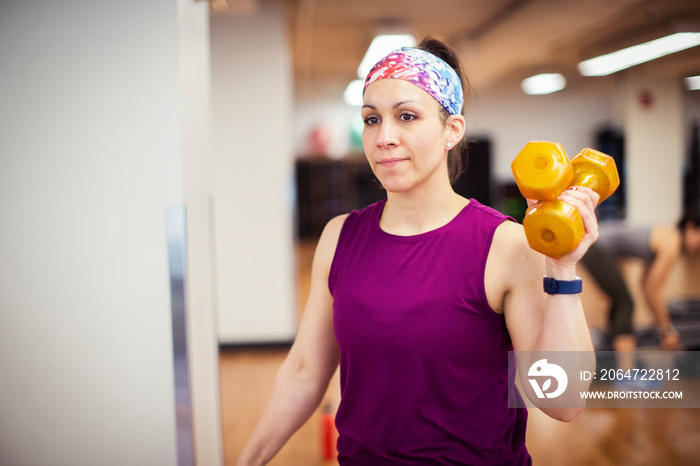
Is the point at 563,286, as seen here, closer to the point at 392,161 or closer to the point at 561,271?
the point at 561,271

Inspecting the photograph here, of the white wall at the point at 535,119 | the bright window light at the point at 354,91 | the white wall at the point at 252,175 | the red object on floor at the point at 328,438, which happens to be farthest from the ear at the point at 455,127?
the white wall at the point at 535,119

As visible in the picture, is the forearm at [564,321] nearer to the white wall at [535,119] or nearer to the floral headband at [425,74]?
the floral headband at [425,74]

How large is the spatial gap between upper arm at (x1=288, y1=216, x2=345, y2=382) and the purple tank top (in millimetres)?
123

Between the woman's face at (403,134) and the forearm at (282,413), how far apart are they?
1.70 ft

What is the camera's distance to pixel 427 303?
3.36 ft

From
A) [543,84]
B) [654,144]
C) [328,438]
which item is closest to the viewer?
[328,438]

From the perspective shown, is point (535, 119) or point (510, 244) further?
point (535, 119)

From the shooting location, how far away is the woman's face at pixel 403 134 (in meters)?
1.05

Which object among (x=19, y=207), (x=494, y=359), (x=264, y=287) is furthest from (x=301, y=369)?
(x=264, y=287)

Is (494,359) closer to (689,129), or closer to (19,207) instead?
(19,207)

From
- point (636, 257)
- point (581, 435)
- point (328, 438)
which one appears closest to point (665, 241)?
point (636, 257)

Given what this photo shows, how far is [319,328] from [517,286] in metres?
0.49

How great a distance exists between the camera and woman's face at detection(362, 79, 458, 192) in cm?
105

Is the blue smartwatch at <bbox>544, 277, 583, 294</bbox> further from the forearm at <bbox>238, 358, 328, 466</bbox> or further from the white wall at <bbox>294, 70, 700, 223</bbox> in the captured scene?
the white wall at <bbox>294, 70, 700, 223</bbox>
